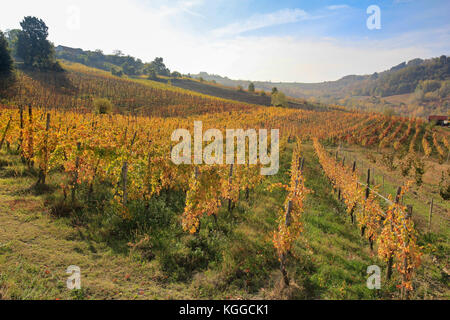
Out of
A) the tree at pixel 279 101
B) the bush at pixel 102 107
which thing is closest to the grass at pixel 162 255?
the bush at pixel 102 107

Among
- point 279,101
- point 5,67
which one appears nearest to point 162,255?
point 5,67

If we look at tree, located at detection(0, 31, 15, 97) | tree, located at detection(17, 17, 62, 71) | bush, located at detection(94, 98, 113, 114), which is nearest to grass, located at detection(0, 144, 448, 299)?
bush, located at detection(94, 98, 113, 114)

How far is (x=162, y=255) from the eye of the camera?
6488 mm

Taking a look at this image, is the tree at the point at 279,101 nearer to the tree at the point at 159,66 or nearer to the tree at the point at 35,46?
the tree at the point at 35,46

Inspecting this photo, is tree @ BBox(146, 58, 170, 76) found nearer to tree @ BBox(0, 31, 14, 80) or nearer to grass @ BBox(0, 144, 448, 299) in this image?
tree @ BBox(0, 31, 14, 80)

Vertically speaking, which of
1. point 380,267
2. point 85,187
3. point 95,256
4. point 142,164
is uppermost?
point 142,164

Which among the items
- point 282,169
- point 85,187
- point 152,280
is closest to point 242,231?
point 152,280

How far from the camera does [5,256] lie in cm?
560

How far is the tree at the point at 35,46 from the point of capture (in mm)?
54844

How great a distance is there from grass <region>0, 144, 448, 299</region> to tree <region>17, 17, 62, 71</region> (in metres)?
62.5

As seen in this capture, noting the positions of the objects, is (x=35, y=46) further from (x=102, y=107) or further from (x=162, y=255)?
(x=162, y=255)

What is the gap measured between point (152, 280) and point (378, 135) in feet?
131

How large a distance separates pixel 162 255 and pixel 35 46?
74.9 meters
